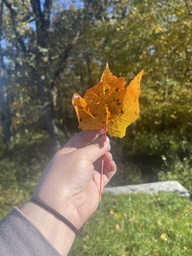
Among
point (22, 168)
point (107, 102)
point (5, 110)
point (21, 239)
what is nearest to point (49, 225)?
point (21, 239)

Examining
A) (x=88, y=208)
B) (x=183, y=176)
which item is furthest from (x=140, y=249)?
(x=183, y=176)

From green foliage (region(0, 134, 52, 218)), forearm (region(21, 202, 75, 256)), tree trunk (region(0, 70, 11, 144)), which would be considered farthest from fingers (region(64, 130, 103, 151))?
tree trunk (region(0, 70, 11, 144))

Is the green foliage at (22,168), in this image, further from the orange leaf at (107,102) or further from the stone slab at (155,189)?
the orange leaf at (107,102)

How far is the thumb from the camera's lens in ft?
4.68

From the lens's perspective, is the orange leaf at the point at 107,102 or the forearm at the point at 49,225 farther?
the orange leaf at the point at 107,102

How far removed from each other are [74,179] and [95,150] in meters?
0.14

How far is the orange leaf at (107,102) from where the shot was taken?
58.7 inches

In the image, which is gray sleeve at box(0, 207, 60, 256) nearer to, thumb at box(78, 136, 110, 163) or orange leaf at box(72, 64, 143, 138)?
thumb at box(78, 136, 110, 163)

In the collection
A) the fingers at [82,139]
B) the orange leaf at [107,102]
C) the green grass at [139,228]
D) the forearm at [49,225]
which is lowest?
the green grass at [139,228]

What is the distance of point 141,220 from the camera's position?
14.0 ft

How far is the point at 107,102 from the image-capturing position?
151 centimetres

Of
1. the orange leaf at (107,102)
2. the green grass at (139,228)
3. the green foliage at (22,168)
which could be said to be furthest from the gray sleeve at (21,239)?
the green foliage at (22,168)

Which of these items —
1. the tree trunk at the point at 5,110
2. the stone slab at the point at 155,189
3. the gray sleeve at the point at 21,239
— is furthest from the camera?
the tree trunk at the point at 5,110

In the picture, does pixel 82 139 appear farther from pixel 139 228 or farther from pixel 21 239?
pixel 139 228
